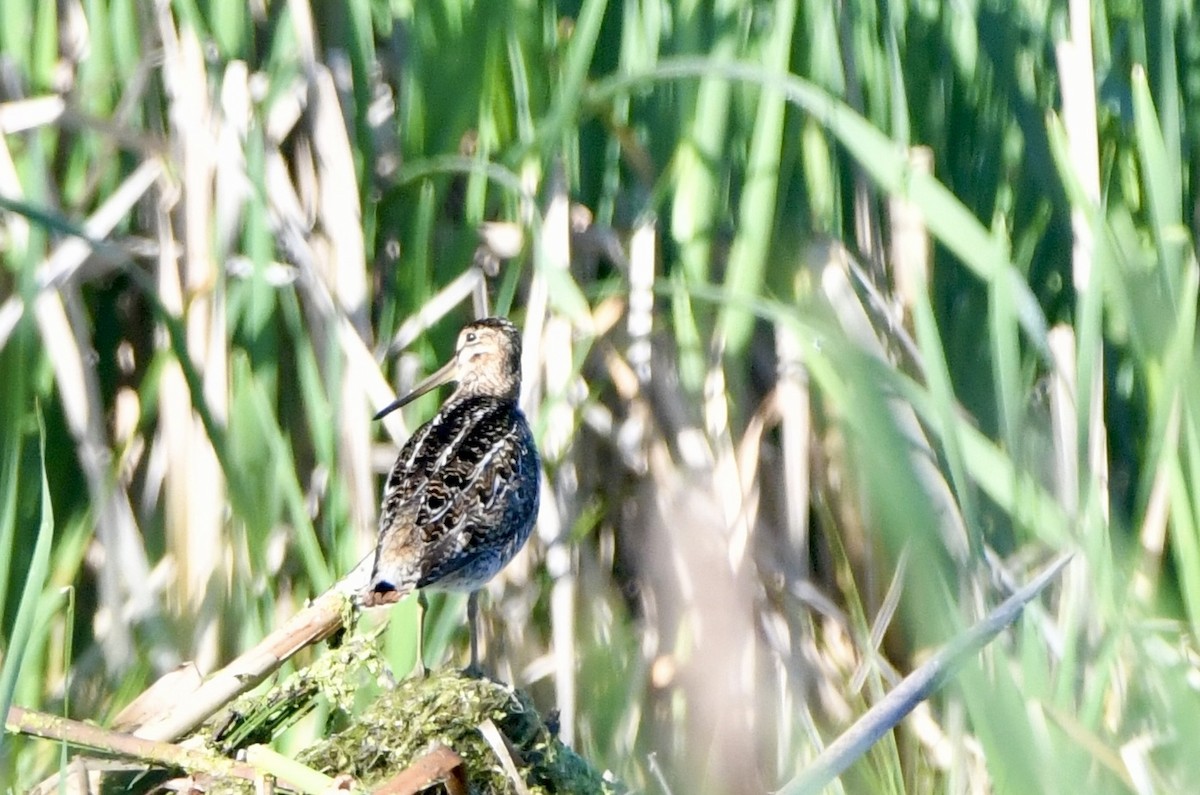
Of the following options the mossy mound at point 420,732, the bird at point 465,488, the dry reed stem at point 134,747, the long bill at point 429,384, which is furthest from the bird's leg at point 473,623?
the dry reed stem at point 134,747

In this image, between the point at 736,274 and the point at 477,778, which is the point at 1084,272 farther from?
the point at 477,778

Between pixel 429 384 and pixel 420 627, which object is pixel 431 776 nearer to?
pixel 420 627

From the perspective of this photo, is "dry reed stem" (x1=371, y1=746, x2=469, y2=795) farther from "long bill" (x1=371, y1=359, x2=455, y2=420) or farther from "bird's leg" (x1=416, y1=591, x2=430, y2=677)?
"long bill" (x1=371, y1=359, x2=455, y2=420)

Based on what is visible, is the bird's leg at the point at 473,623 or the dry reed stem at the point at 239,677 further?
the bird's leg at the point at 473,623

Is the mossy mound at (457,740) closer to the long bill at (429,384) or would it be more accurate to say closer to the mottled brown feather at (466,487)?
the mottled brown feather at (466,487)

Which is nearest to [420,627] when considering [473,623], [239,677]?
[473,623]

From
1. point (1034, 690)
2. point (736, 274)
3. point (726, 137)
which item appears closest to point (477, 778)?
point (1034, 690)
